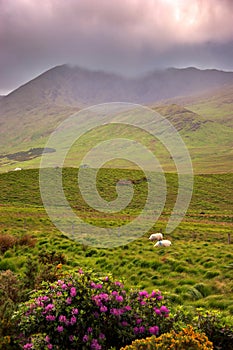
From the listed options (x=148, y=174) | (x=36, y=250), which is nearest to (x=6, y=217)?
(x=36, y=250)

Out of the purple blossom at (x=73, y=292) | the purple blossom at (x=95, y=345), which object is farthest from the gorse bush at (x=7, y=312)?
the purple blossom at (x=95, y=345)

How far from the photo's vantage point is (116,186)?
8000 cm

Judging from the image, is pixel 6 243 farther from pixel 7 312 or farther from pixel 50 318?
pixel 50 318

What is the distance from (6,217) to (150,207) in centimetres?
2893

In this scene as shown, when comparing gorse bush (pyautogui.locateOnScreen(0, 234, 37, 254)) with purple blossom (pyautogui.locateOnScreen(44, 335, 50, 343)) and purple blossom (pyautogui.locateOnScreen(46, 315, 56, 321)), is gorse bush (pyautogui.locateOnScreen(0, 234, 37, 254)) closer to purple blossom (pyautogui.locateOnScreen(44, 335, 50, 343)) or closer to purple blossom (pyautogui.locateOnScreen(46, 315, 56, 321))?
purple blossom (pyautogui.locateOnScreen(46, 315, 56, 321))

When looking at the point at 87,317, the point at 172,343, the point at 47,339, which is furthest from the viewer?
the point at 87,317

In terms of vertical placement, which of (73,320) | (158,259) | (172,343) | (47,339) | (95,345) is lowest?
(158,259)

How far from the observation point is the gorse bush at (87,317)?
8453mm

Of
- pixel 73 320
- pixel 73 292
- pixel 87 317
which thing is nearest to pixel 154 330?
pixel 87 317

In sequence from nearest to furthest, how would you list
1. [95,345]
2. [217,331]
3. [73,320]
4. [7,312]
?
[95,345]
[73,320]
[7,312]
[217,331]

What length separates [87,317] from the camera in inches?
351

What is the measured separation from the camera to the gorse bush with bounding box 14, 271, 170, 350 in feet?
27.7

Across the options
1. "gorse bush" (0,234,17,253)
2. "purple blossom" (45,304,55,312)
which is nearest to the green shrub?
"gorse bush" (0,234,17,253)

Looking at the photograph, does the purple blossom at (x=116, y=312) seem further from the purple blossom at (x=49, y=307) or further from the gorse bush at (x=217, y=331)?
the gorse bush at (x=217, y=331)
